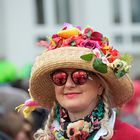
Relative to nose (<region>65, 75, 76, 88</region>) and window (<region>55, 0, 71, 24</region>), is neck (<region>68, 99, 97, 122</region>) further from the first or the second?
window (<region>55, 0, 71, 24</region>)

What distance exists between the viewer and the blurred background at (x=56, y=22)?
15570 mm

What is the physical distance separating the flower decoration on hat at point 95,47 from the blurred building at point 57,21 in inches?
374

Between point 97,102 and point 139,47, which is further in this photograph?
point 139,47

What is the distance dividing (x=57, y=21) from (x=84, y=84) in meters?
11.0

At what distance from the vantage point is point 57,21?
1653 centimetres

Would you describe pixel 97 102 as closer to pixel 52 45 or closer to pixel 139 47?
pixel 52 45

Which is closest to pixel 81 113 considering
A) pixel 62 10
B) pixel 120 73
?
pixel 120 73

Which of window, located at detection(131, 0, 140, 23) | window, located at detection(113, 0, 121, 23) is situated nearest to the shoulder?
window, located at detection(113, 0, 121, 23)

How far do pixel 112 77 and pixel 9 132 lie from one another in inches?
64.9

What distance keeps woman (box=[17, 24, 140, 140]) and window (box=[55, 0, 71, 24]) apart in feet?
35.1

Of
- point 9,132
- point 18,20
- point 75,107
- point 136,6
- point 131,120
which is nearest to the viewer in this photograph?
point 75,107

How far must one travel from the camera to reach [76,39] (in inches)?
224

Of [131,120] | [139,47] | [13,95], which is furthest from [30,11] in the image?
[13,95]

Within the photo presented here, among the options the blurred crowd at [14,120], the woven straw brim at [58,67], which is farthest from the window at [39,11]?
the woven straw brim at [58,67]
